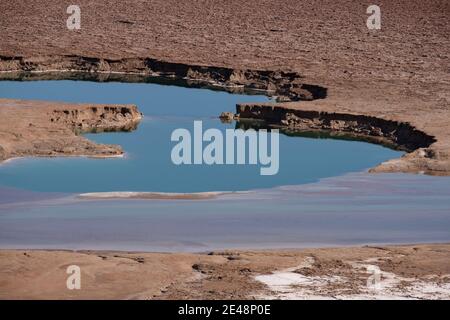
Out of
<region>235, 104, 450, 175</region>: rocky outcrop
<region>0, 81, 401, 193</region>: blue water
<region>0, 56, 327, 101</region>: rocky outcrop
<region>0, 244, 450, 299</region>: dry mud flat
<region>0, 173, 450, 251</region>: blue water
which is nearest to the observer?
<region>0, 244, 450, 299</region>: dry mud flat

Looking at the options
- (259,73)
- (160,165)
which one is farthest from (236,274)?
(259,73)

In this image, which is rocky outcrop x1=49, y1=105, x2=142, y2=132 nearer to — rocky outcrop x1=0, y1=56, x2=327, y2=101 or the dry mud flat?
rocky outcrop x1=0, y1=56, x2=327, y2=101

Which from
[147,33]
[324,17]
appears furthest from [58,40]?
[324,17]

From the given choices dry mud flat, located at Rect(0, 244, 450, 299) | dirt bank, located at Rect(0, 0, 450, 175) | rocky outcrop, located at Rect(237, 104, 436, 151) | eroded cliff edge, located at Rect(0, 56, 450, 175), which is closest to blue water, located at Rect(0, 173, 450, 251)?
dry mud flat, located at Rect(0, 244, 450, 299)

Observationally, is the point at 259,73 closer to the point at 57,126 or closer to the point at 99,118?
the point at 99,118

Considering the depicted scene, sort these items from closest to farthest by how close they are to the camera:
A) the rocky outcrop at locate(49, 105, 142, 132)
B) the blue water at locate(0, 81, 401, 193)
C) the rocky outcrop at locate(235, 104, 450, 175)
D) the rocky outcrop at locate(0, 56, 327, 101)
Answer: the blue water at locate(0, 81, 401, 193) → the rocky outcrop at locate(235, 104, 450, 175) → the rocky outcrop at locate(49, 105, 142, 132) → the rocky outcrop at locate(0, 56, 327, 101)

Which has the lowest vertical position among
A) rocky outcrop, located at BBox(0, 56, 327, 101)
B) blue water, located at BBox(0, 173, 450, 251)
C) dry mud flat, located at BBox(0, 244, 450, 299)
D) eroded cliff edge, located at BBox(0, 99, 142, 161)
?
dry mud flat, located at BBox(0, 244, 450, 299)

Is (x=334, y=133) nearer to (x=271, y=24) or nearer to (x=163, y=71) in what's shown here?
(x=163, y=71)
